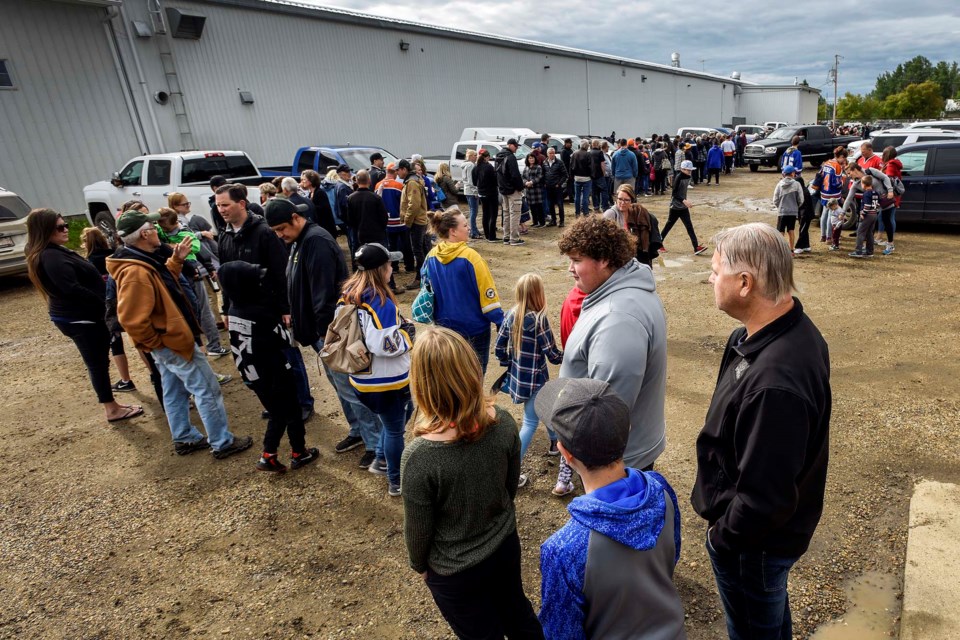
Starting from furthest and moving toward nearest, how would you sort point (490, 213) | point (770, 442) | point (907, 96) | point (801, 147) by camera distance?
point (907, 96)
point (801, 147)
point (490, 213)
point (770, 442)

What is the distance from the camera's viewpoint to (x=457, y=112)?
909 inches

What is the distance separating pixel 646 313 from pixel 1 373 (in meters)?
7.74

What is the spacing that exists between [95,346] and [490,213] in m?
8.05

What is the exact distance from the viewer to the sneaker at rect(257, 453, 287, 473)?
4.00 meters

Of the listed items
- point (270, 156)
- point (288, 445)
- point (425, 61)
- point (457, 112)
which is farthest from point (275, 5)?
point (288, 445)

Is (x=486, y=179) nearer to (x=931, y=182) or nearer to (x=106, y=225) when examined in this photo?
(x=106, y=225)

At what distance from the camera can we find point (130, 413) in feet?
16.7

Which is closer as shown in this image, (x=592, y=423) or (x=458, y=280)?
(x=592, y=423)

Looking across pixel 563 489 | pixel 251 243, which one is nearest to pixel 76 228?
pixel 251 243

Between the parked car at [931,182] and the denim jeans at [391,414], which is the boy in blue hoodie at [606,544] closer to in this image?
the denim jeans at [391,414]

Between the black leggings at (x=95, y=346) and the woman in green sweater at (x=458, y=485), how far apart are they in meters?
4.26

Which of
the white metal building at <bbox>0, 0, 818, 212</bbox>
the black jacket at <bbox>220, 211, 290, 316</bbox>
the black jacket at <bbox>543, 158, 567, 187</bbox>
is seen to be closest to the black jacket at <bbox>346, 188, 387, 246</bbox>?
the black jacket at <bbox>220, 211, 290, 316</bbox>

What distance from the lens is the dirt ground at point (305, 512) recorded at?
2848mm

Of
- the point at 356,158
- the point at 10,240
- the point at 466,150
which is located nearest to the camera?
the point at 10,240
